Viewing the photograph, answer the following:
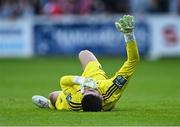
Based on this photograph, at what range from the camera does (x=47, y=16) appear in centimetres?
3488

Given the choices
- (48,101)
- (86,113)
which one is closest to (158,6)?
(48,101)

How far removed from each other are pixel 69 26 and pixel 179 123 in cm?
2121

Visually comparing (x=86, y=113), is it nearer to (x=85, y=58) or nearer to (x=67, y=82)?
(x=67, y=82)

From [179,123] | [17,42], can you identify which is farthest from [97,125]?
[17,42]

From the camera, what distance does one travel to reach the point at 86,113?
14609mm

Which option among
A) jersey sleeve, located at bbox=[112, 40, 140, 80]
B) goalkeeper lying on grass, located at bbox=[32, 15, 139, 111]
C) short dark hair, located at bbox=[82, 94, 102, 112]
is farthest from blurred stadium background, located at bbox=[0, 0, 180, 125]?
short dark hair, located at bbox=[82, 94, 102, 112]

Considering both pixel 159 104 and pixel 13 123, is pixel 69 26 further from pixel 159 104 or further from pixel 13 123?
pixel 13 123

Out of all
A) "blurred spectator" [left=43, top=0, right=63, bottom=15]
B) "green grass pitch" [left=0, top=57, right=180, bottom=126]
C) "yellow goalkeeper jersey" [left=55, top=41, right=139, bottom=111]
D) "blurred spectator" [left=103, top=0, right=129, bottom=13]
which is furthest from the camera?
"blurred spectator" [left=103, top=0, right=129, bottom=13]

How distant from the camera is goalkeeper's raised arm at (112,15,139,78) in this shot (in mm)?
→ 14625

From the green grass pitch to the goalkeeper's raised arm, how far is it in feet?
2.65

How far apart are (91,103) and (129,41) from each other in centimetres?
132

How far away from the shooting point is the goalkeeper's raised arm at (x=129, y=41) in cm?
1462

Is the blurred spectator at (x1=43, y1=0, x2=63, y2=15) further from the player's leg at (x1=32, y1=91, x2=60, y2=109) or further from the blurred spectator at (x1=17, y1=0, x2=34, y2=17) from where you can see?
the player's leg at (x1=32, y1=91, x2=60, y2=109)

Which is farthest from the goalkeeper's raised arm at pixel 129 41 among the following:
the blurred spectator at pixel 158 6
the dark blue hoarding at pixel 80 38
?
the blurred spectator at pixel 158 6
